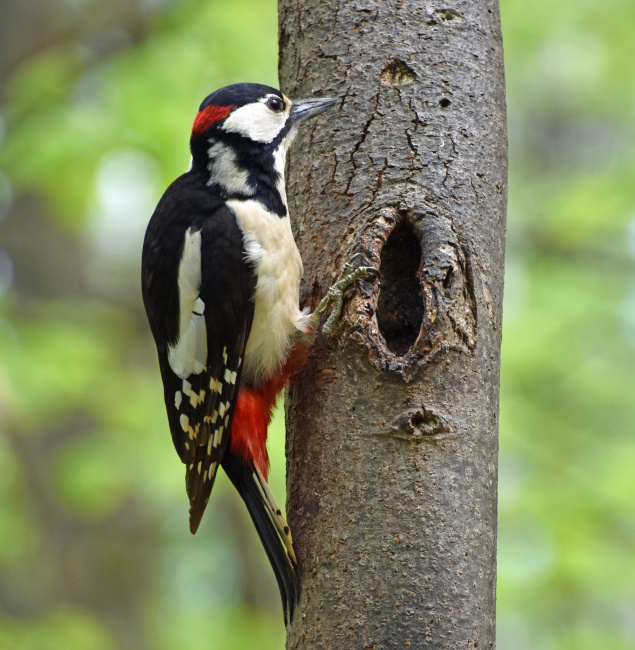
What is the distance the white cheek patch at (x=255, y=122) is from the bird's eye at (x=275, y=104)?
1 centimetres

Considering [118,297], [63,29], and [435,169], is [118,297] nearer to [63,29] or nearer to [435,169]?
[63,29]

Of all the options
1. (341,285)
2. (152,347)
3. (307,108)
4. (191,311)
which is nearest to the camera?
(341,285)

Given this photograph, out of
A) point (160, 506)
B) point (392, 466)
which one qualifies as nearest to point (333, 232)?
point (392, 466)

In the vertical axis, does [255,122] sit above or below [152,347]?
below

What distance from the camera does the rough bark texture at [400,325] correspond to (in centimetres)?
186

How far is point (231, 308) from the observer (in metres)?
2.52

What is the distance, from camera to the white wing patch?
2.53 metres

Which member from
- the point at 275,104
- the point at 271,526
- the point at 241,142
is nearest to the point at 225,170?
the point at 241,142

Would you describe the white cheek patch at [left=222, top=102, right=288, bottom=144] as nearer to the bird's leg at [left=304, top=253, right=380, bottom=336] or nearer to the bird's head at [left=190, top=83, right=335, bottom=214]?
the bird's head at [left=190, top=83, right=335, bottom=214]

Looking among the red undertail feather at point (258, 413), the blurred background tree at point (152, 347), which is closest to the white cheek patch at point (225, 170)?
the red undertail feather at point (258, 413)

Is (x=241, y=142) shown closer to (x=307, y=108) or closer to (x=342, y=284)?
(x=307, y=108)

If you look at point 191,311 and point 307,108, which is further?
point 191,311

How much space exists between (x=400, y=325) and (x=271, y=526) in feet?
2.11

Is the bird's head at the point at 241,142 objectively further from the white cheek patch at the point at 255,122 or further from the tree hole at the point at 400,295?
the tree hole at the point at 400,295
